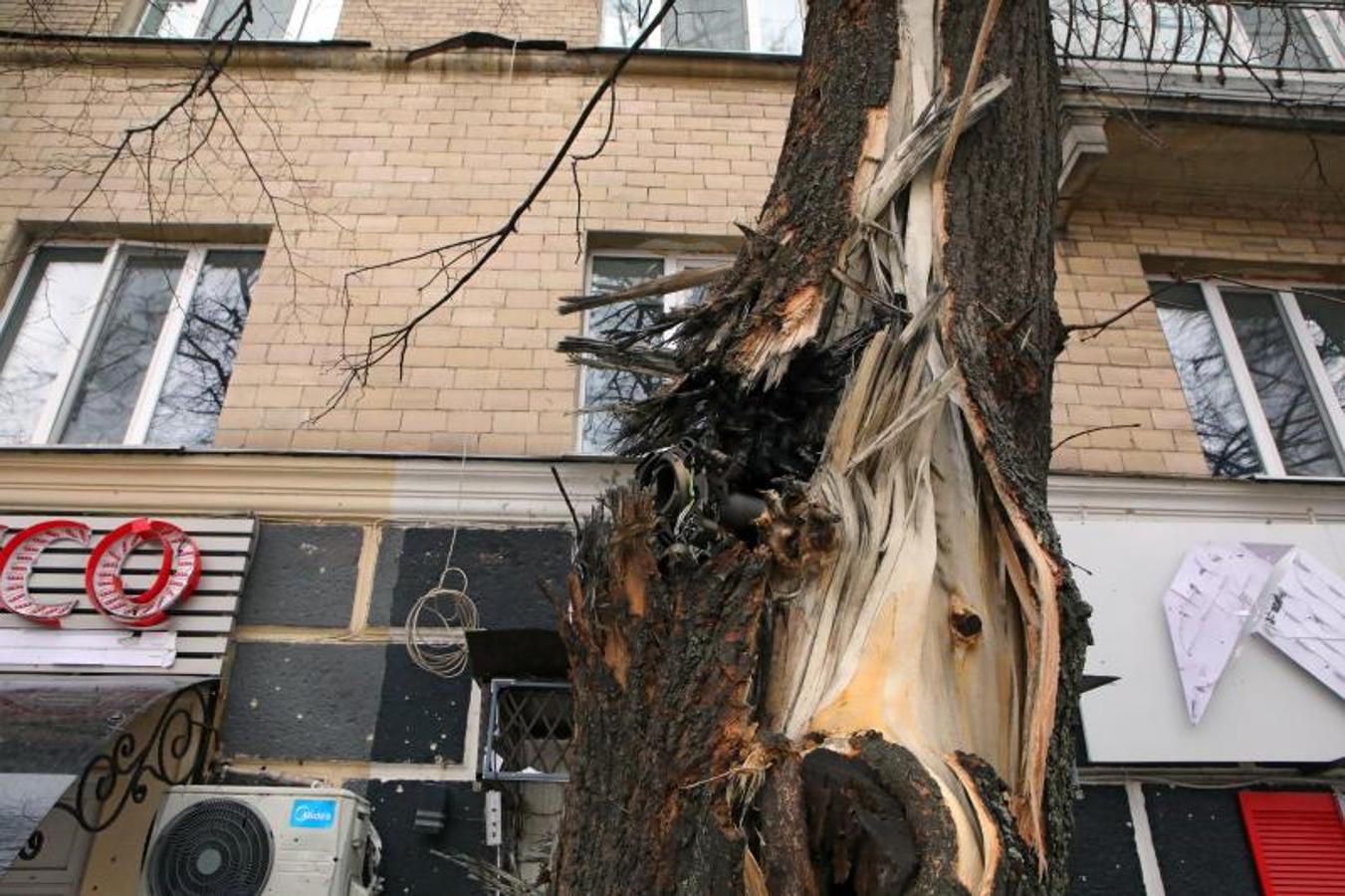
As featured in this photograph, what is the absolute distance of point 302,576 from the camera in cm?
417

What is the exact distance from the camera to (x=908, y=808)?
54.2 inches

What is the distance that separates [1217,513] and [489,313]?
150 inches

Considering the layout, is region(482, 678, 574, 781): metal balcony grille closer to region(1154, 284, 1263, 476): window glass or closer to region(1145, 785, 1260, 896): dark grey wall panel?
region(1145, 785, 1260, 896): dark grey wall panel

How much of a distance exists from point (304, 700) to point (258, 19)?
5.00 m

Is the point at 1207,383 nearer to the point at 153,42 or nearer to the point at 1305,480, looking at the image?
the point at 1305,480

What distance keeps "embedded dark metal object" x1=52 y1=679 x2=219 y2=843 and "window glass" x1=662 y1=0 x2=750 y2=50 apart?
16.6 ft

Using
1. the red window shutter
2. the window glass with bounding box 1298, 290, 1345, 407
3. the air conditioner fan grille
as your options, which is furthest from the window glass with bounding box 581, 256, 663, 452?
the window glass with bounding box 1298, 290, 1345, 407

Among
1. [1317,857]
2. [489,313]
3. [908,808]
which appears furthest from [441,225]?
[1317,857]

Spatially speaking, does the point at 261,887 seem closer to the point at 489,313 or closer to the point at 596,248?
the point at 489,313

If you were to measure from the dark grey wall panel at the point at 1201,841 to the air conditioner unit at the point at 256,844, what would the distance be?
323cm

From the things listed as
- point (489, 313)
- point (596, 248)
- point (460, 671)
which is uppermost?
point (596, 248)

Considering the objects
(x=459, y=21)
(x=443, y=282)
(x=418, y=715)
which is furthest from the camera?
(x=459, y=21)

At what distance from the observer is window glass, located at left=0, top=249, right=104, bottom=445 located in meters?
4.75

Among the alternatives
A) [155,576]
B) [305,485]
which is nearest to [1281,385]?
[305,485]
